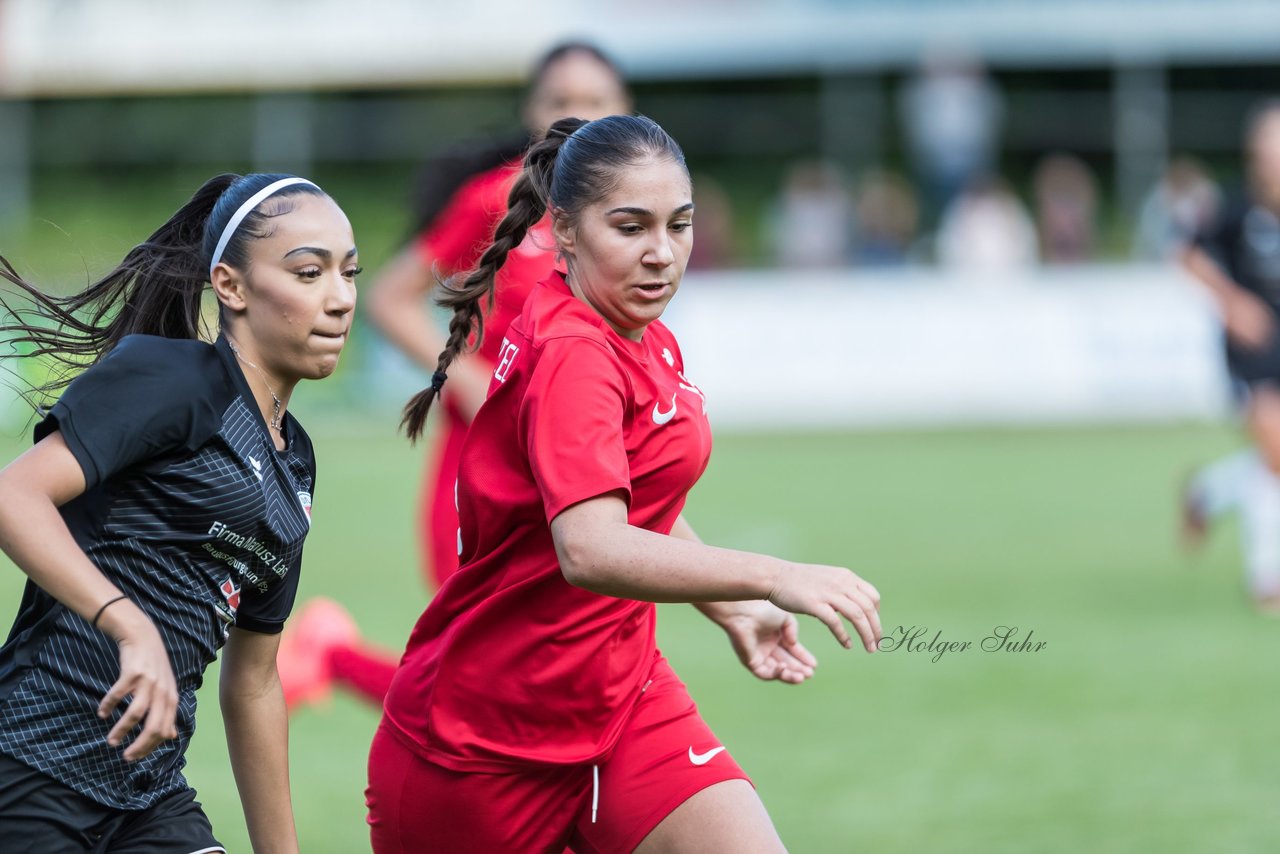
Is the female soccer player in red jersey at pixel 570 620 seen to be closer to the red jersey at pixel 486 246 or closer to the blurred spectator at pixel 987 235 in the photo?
the red jersey at pixel 486 246

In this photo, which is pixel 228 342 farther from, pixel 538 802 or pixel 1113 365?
pixel 1113 365

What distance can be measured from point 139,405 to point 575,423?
0.73 metres

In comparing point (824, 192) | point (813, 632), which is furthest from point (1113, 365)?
point (813, 632)

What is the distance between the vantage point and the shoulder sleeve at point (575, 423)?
2.99 metres

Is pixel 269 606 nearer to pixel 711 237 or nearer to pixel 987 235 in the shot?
pixel 987 235

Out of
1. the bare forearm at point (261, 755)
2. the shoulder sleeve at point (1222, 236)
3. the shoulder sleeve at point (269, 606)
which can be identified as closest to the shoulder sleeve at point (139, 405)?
the shoulder sleeve at point (269, 606)

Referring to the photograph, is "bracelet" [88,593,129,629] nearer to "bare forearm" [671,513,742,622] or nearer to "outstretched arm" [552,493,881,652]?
"outstretched arm" [552,493,881,652]

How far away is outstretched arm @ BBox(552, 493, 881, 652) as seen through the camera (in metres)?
2.83

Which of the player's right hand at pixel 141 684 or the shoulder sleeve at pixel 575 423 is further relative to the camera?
the shoulder sleeve at pixel 575 423

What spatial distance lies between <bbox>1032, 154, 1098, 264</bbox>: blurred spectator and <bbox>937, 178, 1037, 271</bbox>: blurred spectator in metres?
0.52

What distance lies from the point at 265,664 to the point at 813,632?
5.42 metres

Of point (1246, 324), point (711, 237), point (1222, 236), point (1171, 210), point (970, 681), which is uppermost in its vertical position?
point (1171, 210)

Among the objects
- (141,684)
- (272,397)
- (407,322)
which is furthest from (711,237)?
(141,684)

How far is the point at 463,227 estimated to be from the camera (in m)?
5.07
